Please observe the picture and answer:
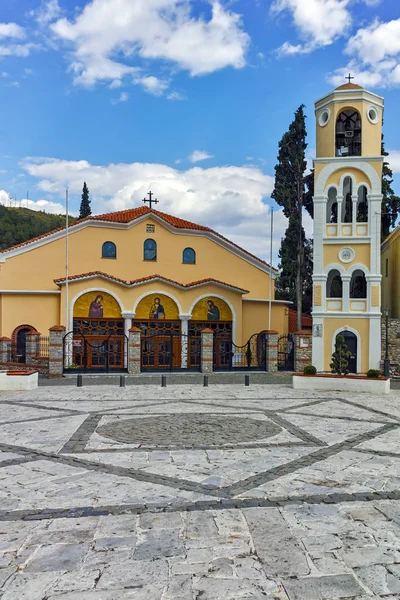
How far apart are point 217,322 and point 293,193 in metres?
12.0

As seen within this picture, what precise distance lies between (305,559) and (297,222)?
1215 inches

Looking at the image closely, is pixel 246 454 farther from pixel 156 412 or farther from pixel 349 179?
pixel 349 179

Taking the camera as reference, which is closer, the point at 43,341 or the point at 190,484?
the point at 190,484

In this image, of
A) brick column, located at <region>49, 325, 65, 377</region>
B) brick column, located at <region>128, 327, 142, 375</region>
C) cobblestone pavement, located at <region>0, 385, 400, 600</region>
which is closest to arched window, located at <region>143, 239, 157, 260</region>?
brick column, located at <region>128, 327, 142, 375</region>

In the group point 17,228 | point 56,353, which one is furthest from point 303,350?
point 17,228

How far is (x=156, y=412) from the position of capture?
14195 mm

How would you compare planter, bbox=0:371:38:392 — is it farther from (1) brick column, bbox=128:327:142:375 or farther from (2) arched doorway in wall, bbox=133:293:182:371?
(2) arched doorway in wall, bbox=133:293:182:371

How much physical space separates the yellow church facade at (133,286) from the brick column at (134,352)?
183cm

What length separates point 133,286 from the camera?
2783 cm

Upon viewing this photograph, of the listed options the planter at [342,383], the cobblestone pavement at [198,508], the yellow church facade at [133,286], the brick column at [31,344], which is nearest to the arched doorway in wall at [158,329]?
the yellow church facade at [133,286]

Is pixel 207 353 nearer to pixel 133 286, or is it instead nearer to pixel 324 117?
pixel 133 286

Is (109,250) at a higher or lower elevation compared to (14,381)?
higher

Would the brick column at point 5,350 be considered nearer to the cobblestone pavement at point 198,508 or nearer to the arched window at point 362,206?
the cobblestone pavement at point 198,508

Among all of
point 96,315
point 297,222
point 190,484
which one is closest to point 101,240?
point 96,315
